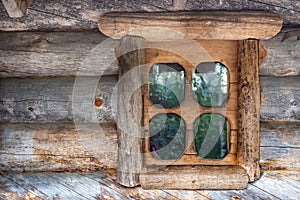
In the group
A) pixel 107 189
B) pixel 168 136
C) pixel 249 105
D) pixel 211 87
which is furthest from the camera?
pixel 211 87

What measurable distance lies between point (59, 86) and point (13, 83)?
0.29m

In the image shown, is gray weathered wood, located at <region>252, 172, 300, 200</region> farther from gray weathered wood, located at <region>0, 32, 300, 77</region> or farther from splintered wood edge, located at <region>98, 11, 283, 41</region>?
splintered wood edge, located at <region>98, 11, 283, 41</region>

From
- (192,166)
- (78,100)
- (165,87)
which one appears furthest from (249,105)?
(165,87)

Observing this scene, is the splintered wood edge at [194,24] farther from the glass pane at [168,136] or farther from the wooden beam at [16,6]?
the glass pane at [168,136]

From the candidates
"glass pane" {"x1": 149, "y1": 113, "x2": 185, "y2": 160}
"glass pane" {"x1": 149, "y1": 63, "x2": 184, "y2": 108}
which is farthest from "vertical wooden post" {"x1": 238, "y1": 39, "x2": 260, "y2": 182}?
"glass pane" {"x1": 149, "y1": 113, "x2": 185, "y2": 160}

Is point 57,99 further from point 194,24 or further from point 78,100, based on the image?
point 194,24

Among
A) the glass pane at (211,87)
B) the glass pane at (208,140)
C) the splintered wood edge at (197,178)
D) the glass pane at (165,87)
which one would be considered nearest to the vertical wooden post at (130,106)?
the splintered wood edge at (197,178)

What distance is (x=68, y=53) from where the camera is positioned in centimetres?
269

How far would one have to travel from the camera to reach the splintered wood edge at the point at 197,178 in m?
2.65

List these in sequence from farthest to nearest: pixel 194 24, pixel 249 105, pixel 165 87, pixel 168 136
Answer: pixel 165 87
pixel 168 136
pixel 249 105
pixel 194 24

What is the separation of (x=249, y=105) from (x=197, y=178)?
0.54m

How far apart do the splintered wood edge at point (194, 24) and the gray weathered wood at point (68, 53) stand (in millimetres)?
177

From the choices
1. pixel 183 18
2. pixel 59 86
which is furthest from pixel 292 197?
pixel 59 86

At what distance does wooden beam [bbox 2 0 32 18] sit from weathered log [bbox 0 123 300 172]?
2.47 ft
